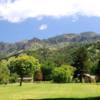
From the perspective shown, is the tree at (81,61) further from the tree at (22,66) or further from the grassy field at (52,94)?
the grassy field at (52,94)

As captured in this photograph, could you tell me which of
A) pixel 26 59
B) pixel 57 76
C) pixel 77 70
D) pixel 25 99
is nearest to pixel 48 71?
pixel 77 70

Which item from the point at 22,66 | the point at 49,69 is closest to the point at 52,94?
the point at 22,66

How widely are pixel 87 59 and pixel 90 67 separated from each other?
7.35m

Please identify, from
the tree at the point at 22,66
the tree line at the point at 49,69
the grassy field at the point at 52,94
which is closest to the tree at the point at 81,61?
the tree line at the point at 49,69

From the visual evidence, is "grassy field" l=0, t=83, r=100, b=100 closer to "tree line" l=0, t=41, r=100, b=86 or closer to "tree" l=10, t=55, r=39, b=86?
"tree" l=10, t=55, r=39, b=86

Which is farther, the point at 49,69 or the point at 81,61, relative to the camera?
the point at 49,69

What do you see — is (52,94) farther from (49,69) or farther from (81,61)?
(49,69)

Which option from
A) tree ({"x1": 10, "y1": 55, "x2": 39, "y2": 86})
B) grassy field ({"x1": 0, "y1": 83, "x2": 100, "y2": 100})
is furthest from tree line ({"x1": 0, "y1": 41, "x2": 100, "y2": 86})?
grassy field ({"x1": 0, "y1": 83, "x2": 100, "y2": 100})

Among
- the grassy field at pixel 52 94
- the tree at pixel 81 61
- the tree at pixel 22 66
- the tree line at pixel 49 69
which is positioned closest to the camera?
the grassy field at pixel 52 94

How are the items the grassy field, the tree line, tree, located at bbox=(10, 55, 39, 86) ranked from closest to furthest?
the grassy field → tree, located at bbox=(10, 55, 39, 86) → the tree line

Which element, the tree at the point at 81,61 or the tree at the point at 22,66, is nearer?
the tree at the point at 22,66

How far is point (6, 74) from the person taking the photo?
119 meters

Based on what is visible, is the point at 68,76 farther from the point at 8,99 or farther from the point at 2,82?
the point at 8,99

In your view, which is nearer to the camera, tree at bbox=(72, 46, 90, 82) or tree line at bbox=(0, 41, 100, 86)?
tree line at bbox=(0, 41, 100, 86)
